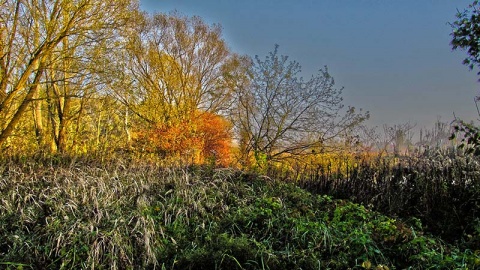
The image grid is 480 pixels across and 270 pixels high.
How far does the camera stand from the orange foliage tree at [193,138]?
15.8 meters

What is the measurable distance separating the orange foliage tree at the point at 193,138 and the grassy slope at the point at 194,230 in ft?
27.3

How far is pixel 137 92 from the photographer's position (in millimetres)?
16797

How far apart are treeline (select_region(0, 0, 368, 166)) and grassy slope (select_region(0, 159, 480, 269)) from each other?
4.40 metres

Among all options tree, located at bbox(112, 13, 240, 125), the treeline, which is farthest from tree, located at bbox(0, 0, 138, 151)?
tree, located at bbox(112, 13, 240, 125)

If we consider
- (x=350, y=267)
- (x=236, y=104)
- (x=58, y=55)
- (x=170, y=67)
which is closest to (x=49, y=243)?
(x=350, y=267)

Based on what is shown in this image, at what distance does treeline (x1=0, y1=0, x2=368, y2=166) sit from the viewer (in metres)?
10.4

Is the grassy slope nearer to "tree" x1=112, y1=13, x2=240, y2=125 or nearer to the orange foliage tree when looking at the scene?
the orange foliage tree

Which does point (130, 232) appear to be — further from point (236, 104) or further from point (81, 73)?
point (236, 104)

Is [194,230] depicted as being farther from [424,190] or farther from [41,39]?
[41,39]

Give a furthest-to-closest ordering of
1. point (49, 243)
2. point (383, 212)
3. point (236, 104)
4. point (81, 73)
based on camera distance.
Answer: point (236, 104) → point (81, 73) → point (383, 212) → point (49, 243)

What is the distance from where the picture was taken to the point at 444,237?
5.37 m

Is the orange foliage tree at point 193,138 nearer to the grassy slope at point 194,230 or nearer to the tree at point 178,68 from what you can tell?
the tree at point 178,68

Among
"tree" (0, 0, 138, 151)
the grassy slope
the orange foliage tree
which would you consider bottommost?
the grassy slope

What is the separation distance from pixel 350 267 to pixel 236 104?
15203 millimetres
